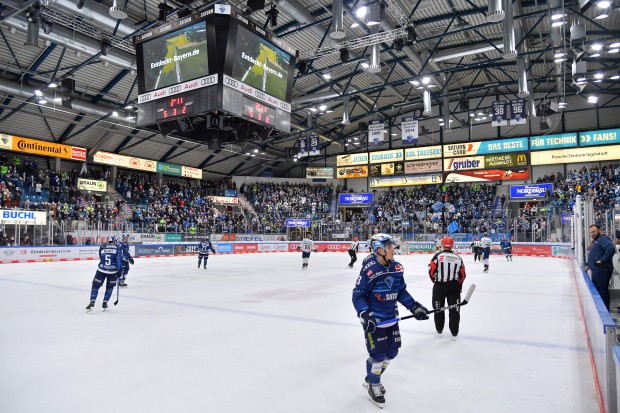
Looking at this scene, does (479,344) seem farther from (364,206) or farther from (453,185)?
(364,206)

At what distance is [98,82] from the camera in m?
25.6

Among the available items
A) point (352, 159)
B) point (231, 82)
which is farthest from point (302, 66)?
point (352, 159)

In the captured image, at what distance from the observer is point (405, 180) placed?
43.6 metres

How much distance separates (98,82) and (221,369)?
25.7 meters

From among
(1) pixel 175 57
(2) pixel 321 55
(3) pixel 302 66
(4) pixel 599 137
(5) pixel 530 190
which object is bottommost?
(5) pixel 530 190

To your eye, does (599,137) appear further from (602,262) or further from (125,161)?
(125,161)

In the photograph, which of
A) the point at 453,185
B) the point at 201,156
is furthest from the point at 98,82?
the point at 453,185

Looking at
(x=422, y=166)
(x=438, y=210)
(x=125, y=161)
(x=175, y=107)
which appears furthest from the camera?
(x=422, y=166)

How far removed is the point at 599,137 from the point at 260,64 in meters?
34.4

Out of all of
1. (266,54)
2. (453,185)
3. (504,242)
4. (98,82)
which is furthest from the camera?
(453,185)

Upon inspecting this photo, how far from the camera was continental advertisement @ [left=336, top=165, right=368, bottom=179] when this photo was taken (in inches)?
1805

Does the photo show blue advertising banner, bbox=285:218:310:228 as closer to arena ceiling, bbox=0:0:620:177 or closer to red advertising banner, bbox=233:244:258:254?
red advertising banner, bbox=233:244:258:254

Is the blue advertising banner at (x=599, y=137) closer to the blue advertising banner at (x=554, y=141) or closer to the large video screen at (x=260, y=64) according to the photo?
the blue advertising banner at (x=554, y=141)

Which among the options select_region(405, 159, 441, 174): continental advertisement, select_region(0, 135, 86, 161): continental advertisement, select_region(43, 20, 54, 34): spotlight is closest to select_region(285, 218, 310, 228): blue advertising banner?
select_region(405, 159, 441, 174): continental advertisement
